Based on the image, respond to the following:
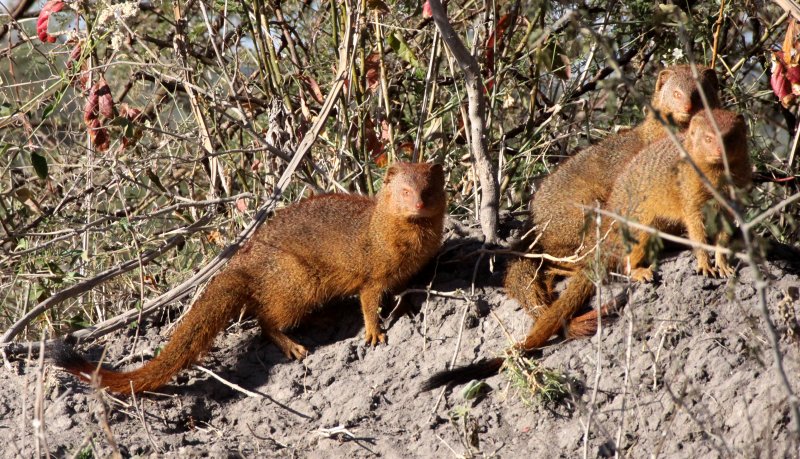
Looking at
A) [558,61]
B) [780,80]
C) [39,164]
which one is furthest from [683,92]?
[39,164]

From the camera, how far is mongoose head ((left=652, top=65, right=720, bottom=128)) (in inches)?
133

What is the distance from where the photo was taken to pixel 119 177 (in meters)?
3.35

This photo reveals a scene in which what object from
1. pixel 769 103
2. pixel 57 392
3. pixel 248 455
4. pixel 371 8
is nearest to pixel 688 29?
pixel 769 103

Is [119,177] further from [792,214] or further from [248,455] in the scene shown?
[792,214]

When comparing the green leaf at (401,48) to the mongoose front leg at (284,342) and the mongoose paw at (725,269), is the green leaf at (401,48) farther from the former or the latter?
the mongoose paw at (725,269)

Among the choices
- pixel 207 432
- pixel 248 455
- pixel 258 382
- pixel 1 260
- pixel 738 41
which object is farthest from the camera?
pixel 738 41

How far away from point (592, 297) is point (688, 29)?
135 cm

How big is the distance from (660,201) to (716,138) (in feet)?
1.20

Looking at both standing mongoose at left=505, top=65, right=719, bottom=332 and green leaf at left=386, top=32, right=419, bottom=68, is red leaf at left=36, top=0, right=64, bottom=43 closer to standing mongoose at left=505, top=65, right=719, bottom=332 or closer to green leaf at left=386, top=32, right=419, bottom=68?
green leaf at left=386, top=32, right=419, bottom=68

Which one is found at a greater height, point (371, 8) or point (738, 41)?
point (371, 8)

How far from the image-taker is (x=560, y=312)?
9.77 feet

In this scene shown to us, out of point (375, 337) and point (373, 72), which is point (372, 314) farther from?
point (373, 72)

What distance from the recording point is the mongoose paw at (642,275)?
9.71 feet

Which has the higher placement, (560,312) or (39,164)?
(39,164)
